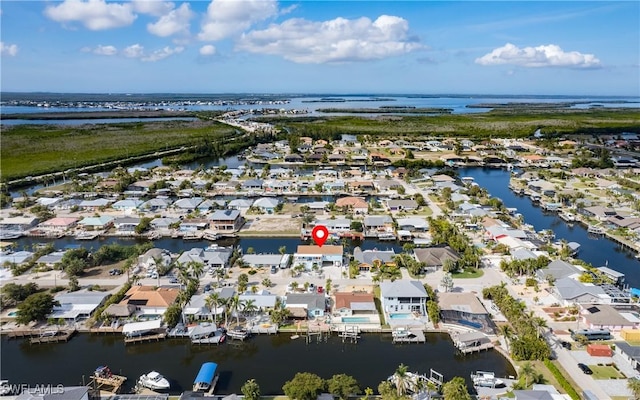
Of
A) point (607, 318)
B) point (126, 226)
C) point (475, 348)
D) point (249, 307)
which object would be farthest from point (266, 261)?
point (607, 318)

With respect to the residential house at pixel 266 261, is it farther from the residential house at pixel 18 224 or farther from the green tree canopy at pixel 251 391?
the residential house at pixel 18 224

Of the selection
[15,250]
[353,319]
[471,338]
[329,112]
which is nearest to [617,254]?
[471,338]

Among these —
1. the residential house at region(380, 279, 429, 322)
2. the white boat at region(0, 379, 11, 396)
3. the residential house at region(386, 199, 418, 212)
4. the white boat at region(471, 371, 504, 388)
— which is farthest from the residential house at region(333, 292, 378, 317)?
the residential house at region(386, 199, 418, 212)

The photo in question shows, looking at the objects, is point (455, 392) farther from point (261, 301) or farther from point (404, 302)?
point (261, 301)

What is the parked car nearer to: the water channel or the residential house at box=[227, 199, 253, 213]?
the water channel

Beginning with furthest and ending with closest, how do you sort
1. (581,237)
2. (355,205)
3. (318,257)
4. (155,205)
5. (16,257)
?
(155,205) → (355,205) → (581,237) → (16,257) → (318,257)

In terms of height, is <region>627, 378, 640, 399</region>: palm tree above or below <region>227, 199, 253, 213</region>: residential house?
below
